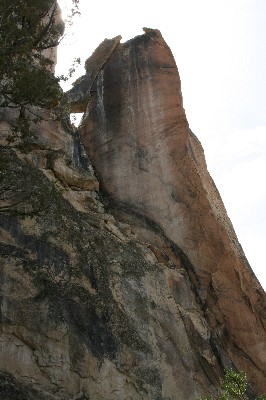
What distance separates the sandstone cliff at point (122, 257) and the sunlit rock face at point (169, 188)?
0.06 meters

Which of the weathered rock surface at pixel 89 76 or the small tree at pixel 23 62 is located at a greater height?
the weathered rock surface at pixel 89 76

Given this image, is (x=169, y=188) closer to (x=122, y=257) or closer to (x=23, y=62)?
(x=122, y=257)

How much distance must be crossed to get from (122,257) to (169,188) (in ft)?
17.6

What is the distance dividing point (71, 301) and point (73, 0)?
1020 centimetres

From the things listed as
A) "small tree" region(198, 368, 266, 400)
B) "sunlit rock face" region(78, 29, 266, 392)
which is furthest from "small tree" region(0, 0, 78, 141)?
"small tree" region(198, 368, 266, 400)

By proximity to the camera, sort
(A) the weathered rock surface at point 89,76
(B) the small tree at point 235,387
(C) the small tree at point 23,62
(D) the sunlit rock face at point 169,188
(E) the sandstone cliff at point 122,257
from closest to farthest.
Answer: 1. (C) the small tree at point 23,62
2. (B) the small tree at point 235,387
3. (E) the sandstone cliff at point 122,257
4. (D) the sunlit rock face at point 169,188
5. (A) the weathered rock surface at point 89,76

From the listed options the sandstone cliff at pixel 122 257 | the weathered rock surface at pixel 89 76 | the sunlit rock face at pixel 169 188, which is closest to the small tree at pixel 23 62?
the sandstone cliff at pixel 122 257

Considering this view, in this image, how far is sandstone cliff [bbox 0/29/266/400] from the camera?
16.3 meters

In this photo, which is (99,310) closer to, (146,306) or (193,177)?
(146,306)

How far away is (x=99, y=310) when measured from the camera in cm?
1756

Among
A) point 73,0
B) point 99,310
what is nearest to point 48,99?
point 73,0

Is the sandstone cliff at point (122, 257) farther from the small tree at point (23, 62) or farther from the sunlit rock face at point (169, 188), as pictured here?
the small tree at point (23, 62)

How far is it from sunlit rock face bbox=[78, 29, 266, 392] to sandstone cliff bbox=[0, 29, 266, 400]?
56mm

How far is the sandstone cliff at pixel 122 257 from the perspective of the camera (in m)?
16.3
